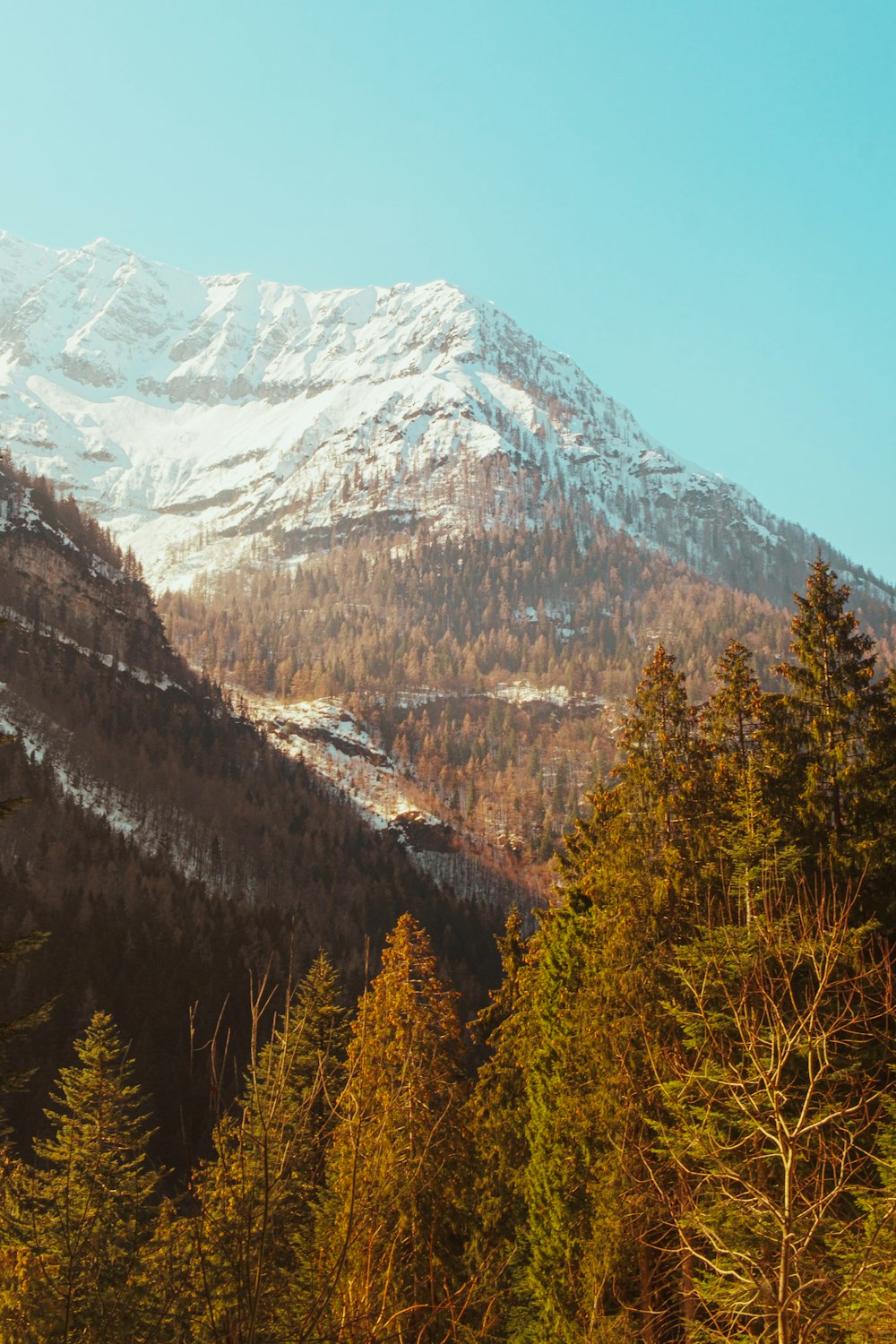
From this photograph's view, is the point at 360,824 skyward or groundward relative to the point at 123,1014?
skyward

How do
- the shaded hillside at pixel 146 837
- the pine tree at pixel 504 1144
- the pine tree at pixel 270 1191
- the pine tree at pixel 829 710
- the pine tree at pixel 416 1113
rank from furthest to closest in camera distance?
1. the shaded hillside at pixel 146 837
2. the pine tree at pixel 504 1144
3. the pine tree at pixel 829 710
4. the pine tree at pixel 416 1113
5. the pine tree at pixel 270 1191

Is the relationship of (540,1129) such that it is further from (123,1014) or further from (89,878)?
(89,878)

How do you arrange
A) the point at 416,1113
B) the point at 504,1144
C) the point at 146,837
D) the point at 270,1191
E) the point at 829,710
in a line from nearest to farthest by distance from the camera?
1. the point at 270,1191
2. the point at 416,1113
3. the point at 829,710
4. the point at 504,1144
5. the point at 146,837

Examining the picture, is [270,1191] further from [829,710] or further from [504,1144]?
[504,1144]

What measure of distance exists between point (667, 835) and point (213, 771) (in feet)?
464

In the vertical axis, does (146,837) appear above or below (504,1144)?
below

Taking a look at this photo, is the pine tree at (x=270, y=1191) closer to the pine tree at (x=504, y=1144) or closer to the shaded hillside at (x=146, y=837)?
the pine tree at (x=504, y=1144)

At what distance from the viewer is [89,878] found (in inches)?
4053

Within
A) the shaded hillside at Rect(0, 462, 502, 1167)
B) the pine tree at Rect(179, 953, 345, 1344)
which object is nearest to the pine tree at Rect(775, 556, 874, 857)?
the pine tree at Rect(179, 953, 345, 1344)

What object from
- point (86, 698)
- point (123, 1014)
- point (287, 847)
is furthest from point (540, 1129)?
point (86, 698)

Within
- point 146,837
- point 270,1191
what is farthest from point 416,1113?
point 146,837

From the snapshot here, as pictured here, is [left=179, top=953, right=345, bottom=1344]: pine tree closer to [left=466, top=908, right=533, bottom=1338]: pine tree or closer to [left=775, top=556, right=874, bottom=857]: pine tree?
[left=466, top=908, right=533, bottom=1338]: pine tree

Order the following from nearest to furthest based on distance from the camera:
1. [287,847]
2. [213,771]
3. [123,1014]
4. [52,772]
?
[123,1014]
[52,772]
[287,847]
[213,771]

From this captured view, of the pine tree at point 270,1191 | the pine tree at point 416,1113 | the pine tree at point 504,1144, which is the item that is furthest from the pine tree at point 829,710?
the pine tree at point 270,1191
